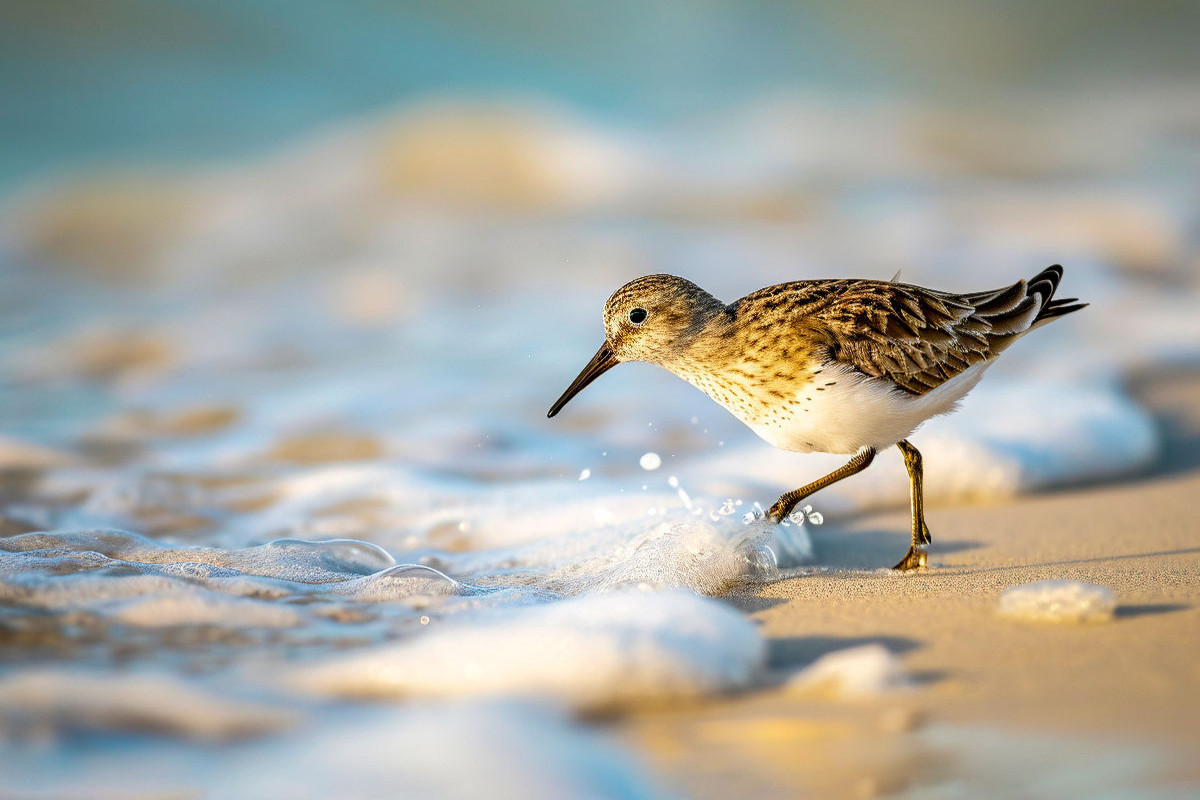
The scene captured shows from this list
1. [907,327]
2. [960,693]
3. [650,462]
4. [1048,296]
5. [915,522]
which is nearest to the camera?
[960,693]

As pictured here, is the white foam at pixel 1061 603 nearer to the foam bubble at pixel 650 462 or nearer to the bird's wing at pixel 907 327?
the bird's wing at pixel 907 327

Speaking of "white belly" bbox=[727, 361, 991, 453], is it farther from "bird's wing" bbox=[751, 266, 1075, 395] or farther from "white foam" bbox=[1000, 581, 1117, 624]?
"white foam" bbox=[1000, 581, 1117, 624]

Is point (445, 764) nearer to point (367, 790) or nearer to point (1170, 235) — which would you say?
point (367, 790)

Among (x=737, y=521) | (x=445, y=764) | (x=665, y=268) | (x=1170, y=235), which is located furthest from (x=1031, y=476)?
(x=1170, y=235)

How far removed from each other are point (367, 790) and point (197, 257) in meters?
10.1

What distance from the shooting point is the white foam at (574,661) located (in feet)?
7.67

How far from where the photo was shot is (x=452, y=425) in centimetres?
618

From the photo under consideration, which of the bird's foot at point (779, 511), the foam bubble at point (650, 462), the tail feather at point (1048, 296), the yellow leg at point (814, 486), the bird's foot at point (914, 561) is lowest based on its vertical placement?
the bird's foot at point (914, 561)

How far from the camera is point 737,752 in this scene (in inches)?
82.8

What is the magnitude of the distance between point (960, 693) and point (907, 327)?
1.56 m

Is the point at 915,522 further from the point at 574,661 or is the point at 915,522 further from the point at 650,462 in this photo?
the point at 650,462

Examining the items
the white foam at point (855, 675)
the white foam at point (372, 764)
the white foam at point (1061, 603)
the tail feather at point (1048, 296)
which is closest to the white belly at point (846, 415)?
the tail feather at point (1048, 296)

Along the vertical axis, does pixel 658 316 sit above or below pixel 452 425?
below

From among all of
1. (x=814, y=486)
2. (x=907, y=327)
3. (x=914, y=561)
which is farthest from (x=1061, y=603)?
(x=907, y=327)
